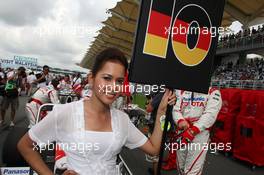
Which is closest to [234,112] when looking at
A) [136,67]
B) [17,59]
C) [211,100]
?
[211,100]

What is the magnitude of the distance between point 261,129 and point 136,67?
17.2 feet

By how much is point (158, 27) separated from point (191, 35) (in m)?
0.26

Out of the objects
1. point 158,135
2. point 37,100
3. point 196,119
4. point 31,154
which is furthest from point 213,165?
point 31,154

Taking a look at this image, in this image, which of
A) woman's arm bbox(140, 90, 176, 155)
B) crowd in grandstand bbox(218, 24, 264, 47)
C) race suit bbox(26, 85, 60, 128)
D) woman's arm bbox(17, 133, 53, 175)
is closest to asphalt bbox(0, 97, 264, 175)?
race suit bbox(26, 85, 60, 128)

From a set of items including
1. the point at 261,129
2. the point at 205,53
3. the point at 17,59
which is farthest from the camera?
the point at 17,59

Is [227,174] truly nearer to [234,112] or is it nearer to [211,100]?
[234,112]

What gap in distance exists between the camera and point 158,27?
173cm

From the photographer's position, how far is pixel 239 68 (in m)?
26.9

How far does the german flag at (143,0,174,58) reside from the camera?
1701 mm

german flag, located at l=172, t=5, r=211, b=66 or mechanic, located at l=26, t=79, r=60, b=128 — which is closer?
german flag, located at l=172, t=5, r=211, b=66

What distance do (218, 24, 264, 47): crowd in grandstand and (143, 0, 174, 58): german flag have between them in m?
23.6

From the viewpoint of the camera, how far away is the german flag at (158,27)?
67.0 inches

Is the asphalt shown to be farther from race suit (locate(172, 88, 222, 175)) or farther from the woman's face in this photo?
the woman's face

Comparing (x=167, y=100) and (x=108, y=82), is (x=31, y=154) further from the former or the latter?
(x=167, y=100)
